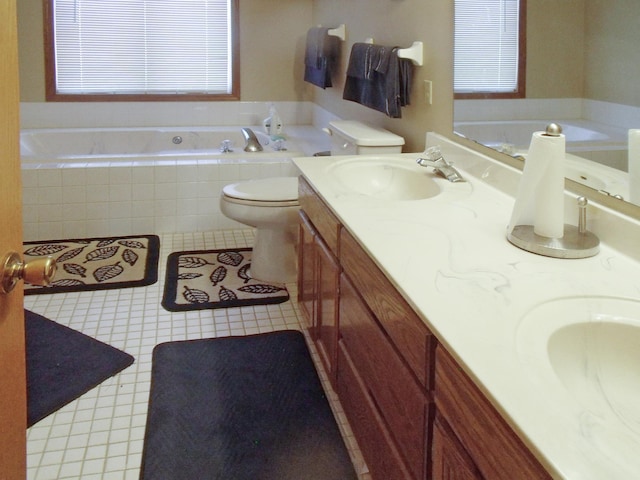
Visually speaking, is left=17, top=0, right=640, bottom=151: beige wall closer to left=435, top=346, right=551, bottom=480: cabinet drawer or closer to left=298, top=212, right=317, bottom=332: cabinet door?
left=298, top=212, right=317, bottom=332: cabinet door

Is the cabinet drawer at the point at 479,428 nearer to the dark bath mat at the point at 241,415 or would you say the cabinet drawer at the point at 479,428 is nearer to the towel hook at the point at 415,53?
the dark bath mat at the point at 241,415

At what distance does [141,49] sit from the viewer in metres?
4.65

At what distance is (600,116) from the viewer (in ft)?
5.01

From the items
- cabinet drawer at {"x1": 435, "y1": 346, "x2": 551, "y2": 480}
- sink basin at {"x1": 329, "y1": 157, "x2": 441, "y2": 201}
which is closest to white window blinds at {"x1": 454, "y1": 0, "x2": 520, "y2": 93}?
Result: sink basin at {"x1": 329, "y1": 157, "x2": 441, "y2": 201}

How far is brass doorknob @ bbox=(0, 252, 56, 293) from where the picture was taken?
0.90 m

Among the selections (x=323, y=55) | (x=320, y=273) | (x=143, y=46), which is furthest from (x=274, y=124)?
(x=320, y=273)

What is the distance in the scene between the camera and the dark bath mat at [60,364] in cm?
214

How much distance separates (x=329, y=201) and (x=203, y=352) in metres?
0.95

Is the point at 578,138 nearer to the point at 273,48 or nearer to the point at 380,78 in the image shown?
the point at 380,78

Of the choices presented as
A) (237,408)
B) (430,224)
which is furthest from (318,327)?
(430,224)

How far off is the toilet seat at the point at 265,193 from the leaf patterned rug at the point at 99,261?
620 mm

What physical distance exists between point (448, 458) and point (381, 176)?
1.38 metres

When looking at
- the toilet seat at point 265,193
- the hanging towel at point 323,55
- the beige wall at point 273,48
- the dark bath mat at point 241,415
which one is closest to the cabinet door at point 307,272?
the dark bath mat at point 241,415

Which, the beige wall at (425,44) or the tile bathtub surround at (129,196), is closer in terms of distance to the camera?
the beige wall at (425,44)
